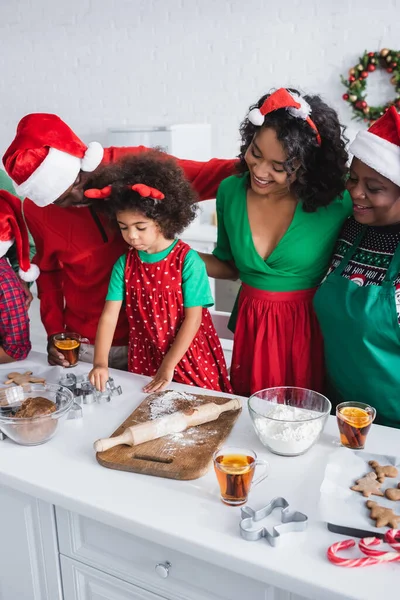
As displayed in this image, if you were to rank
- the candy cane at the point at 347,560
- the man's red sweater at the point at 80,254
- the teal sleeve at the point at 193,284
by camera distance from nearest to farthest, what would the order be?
the candy cane at the point at 347,560 < the teal sleeve at the point at 193,284 < the man's red sweater at the point at 80,254

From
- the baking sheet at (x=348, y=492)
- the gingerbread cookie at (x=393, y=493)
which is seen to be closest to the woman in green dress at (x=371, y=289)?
the baking sheet at (x=348, y=492)

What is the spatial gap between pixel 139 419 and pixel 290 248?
625 millimetres

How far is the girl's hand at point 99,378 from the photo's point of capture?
1456 mm

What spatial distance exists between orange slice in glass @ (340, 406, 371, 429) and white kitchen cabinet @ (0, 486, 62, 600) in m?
0.63

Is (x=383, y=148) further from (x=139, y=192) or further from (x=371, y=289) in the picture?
(x=139, y=192)

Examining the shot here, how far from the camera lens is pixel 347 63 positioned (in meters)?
3.60

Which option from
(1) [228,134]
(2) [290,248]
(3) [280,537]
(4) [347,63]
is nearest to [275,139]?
(2) [290,248]

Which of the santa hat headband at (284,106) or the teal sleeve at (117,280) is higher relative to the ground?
the santa hat headband at (284,106)

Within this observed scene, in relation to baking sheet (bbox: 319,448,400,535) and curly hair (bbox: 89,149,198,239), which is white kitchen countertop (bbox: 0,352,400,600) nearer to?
baking sheet (bbox: 319,448,400,535)

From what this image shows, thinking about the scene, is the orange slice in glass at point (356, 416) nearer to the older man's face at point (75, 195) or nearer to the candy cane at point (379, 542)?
the candy cane at point (379, 542)

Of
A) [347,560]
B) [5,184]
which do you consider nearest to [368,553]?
[347,560]

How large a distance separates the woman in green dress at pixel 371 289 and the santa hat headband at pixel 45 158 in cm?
72

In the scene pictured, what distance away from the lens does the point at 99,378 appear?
1472 millimetres

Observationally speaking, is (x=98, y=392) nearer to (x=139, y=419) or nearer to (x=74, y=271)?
(x=139, y=419)
